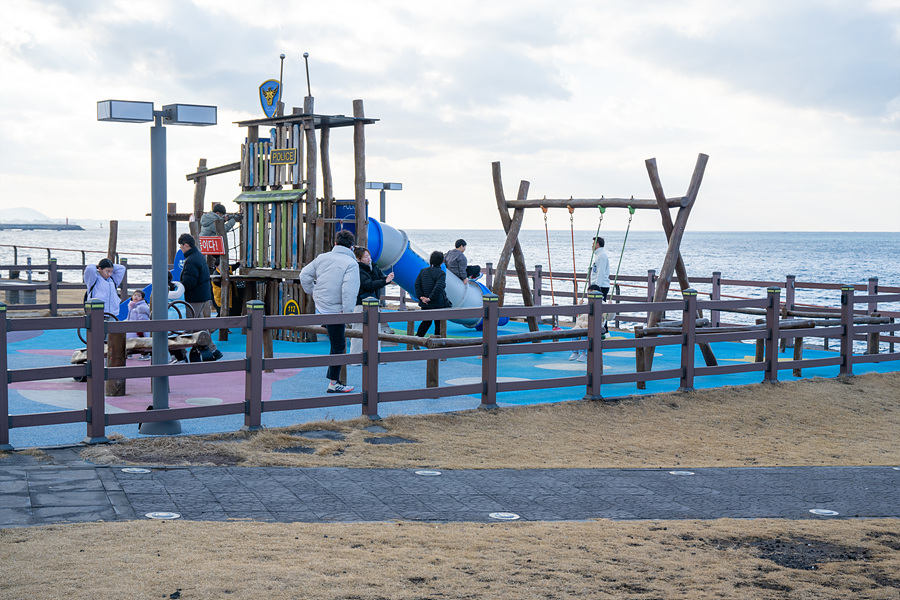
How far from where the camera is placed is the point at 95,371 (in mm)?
7672

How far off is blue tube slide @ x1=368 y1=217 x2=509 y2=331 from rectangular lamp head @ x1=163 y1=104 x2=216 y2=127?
7.90 m

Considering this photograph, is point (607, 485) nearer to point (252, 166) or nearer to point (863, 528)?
point (863, 528)

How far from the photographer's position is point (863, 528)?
19.7ft

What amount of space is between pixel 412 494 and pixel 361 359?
270 cm

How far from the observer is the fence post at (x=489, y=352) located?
32.3 ft

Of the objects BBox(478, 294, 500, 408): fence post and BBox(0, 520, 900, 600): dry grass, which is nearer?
BBox(0, 520, 900, 600): dry grass

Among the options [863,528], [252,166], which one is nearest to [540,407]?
[863,528]

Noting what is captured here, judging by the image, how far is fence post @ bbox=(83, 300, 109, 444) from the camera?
25.2 ft

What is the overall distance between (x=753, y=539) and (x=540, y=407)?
14.9ft

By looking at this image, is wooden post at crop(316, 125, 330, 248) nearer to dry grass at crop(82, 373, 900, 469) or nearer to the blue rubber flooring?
the blue rubber flooring

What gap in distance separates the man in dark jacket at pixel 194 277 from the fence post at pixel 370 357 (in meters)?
4.55

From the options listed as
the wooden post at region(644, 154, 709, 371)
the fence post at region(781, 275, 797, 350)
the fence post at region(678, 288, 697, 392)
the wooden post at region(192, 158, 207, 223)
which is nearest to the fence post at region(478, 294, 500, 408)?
the fence post at region(678, 288, 697, 392)

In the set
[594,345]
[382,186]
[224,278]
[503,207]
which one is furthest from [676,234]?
[382,186]

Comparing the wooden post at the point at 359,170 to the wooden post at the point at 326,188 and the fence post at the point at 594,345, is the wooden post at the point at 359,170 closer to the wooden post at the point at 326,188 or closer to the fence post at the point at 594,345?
the wooden post at the point at 326,188
